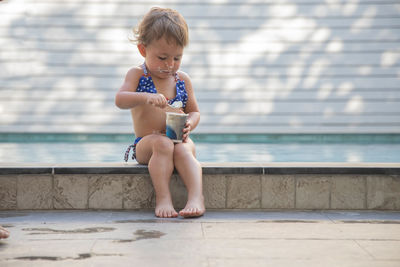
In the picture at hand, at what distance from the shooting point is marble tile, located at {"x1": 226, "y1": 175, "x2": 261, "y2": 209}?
8.87 ft

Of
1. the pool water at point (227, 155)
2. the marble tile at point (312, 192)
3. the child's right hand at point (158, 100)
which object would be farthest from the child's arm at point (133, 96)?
the pool water at point (227, 155)

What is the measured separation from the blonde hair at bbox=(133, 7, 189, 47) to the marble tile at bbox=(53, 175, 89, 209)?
0.80 m

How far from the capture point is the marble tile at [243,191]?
2705 mm

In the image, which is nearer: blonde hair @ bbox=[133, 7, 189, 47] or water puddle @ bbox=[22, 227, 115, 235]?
water puddle @ bbox=[22, 227, 115, 235]

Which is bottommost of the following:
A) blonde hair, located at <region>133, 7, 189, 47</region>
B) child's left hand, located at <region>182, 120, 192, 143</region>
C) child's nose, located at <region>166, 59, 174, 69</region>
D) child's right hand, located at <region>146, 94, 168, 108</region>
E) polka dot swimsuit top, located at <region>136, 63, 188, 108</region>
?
child's left hand, located at <region>182, 120, 192, 143</region>

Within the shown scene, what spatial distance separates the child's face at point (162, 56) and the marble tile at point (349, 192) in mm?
1042

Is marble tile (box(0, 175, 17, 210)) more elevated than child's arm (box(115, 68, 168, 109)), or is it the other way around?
child's arm (box(115, 68, 168, 109))

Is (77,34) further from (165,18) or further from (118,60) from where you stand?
(165,18)

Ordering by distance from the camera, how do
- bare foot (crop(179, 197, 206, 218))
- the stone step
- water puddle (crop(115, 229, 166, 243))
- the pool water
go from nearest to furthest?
water puddle (crop(115, 229, 166, 243))
bare foot (crop(179, 197, 206, 218))
the stone step
the pool water

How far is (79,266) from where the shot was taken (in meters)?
1.64

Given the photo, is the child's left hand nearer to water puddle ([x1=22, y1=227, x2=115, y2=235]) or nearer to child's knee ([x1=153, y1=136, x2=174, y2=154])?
child's knee ([x1=153, y1=136, x2=174, y2=154])

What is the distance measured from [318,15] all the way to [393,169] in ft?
19.8

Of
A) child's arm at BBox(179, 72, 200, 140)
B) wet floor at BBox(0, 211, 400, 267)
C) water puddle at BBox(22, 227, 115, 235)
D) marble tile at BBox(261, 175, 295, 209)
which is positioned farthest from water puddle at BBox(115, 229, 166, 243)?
child's arm at BBox(179, 72, 200, 140)

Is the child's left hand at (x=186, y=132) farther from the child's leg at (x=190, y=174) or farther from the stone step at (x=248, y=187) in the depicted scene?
the stone step at (x=248, y=187)
